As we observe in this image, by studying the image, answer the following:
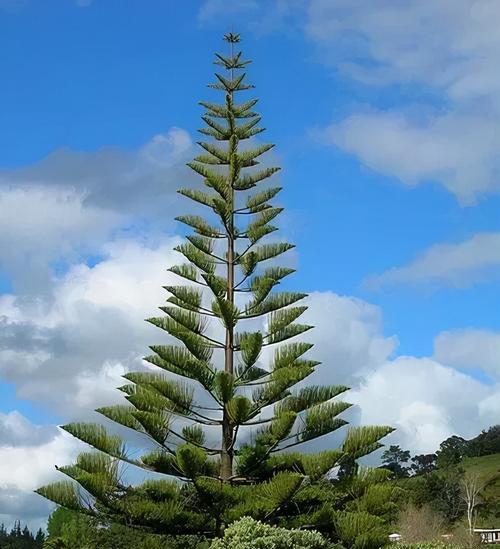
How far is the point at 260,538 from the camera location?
12.4 meters

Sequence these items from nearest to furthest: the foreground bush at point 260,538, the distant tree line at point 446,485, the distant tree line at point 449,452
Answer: the foreground bush at point 260,538 < the distant tree line at point 446,485 < the distant tree line at point 449,452

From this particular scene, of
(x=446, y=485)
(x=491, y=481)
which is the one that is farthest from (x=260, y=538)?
(x=491, y=481)

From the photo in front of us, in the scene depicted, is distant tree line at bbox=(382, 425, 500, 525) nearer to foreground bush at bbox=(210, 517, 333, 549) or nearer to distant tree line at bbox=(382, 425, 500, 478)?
distant tree line at bbox=(382, 425, 500, 478)

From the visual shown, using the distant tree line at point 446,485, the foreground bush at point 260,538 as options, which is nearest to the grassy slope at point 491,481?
the distant tree line at point 446,485

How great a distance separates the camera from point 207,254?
52.8ft

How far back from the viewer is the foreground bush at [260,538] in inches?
487

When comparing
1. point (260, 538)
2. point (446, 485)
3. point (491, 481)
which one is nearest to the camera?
point (260, 538)

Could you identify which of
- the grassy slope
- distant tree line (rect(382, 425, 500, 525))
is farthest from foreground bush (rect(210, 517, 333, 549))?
the grassy slope

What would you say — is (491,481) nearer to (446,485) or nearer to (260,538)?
(446,485)

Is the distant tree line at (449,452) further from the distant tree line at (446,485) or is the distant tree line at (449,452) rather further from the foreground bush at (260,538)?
the foreground bush at (260,538)

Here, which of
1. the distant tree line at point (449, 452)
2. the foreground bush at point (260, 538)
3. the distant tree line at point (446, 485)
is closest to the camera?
the foreground bush at point (260, 538)

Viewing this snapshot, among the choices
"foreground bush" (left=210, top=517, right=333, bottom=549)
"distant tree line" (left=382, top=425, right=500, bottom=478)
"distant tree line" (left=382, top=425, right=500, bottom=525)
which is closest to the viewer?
"foreground bush" (left=210, top=517, right=333, bottom=549)

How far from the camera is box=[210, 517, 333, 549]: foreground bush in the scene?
12.4m

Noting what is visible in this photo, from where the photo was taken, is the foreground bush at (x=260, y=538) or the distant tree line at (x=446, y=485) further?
the distant tree line at (x=446, y=485)
